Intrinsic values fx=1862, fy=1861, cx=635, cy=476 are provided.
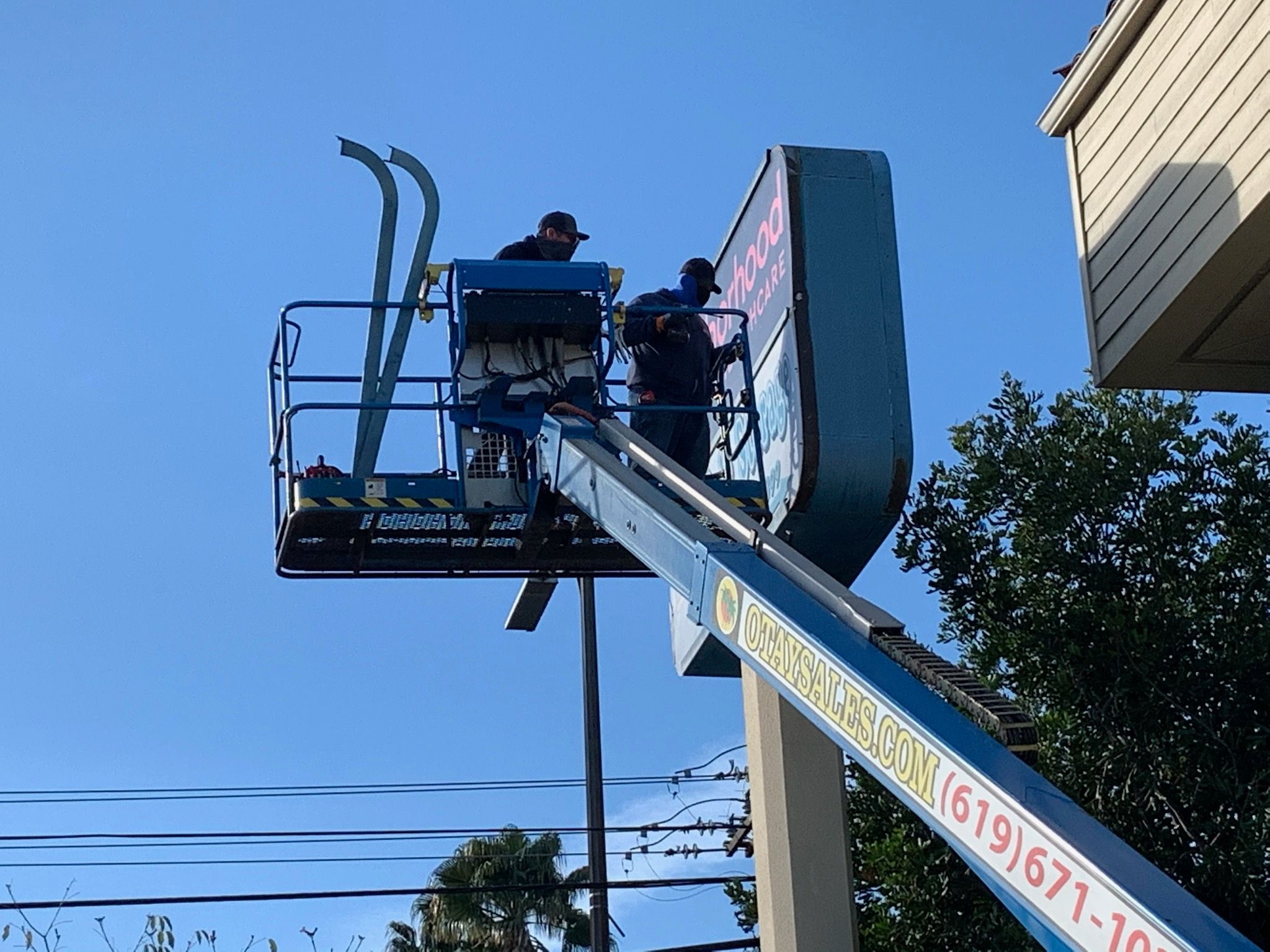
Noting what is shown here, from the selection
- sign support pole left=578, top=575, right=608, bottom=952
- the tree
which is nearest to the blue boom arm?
the tree

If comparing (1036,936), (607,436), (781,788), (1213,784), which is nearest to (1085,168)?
(607,436)

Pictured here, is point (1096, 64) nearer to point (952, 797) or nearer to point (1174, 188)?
point (1174, 188)

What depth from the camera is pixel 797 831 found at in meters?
10.3

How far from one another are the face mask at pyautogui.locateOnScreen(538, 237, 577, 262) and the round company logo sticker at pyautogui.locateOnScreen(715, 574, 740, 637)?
4503mm

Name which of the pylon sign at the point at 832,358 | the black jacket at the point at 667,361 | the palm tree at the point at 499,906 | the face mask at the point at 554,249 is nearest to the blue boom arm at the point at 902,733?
the pylon sign at the point at 832,358

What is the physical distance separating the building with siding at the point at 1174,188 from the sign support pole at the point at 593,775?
9.33m

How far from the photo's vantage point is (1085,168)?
10.6m

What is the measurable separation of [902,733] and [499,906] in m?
22.5

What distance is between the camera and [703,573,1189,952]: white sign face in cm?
532

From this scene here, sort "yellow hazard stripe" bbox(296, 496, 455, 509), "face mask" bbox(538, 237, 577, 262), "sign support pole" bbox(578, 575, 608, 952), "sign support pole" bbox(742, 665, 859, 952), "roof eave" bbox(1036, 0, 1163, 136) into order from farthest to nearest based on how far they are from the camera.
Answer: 1. "sign support pole" bbox(578, 575, 608, 952)
2. "face mask" bbox(538, 237, 577, 262)
3. "yellow hazard stripe" bbox(296, 496, 455, 509)
4. "sign support pole" bbox(742, 665, 859, 952)
5. "roof eave" bbox(1036, 0, 1163, 136)

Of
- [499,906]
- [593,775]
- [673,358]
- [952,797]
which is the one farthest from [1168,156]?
[499,906]

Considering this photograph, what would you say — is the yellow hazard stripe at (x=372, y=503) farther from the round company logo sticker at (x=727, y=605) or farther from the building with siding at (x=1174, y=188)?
the building with siding at (x=1174, y=188)

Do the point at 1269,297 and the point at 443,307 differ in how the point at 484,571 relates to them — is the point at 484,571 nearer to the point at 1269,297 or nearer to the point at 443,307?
the point at 443,307

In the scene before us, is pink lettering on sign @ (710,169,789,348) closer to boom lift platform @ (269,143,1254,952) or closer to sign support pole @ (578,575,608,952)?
boom lift platform @ (269,143,1254,952)
